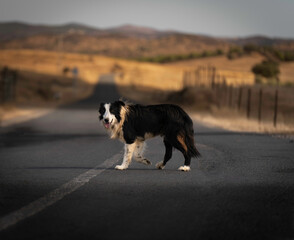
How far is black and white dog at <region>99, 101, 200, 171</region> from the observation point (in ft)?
32.1

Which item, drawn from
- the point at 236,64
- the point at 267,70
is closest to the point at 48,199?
the point at 267,70

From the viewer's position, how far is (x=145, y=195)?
301 inches

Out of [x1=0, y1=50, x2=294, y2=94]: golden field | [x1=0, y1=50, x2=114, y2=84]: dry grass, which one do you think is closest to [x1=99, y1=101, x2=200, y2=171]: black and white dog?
[x1=0, y1=50, x2=294, y2=94]: golden field

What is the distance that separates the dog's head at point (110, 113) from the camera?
31.4 ft

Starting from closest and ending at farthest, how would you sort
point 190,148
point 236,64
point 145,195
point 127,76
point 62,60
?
point 145,195, point 190,148, point 127,76, point 236,64, point 62,60

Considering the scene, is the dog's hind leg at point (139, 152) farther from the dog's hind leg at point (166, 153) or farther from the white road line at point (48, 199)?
the white road line at point (48, 199)

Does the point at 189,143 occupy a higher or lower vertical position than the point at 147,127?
lower

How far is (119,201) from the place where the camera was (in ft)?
23.7

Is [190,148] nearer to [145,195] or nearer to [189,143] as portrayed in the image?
[189,143]

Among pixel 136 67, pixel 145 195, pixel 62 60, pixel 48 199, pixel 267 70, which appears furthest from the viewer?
pixel 62 60

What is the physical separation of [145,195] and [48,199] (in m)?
1.25

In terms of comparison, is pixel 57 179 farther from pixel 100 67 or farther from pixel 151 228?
pixel 100 67

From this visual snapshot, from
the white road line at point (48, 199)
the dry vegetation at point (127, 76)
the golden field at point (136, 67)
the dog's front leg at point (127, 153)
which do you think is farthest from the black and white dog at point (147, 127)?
the golden field at point (136, 67)

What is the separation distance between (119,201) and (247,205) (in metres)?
1.56
